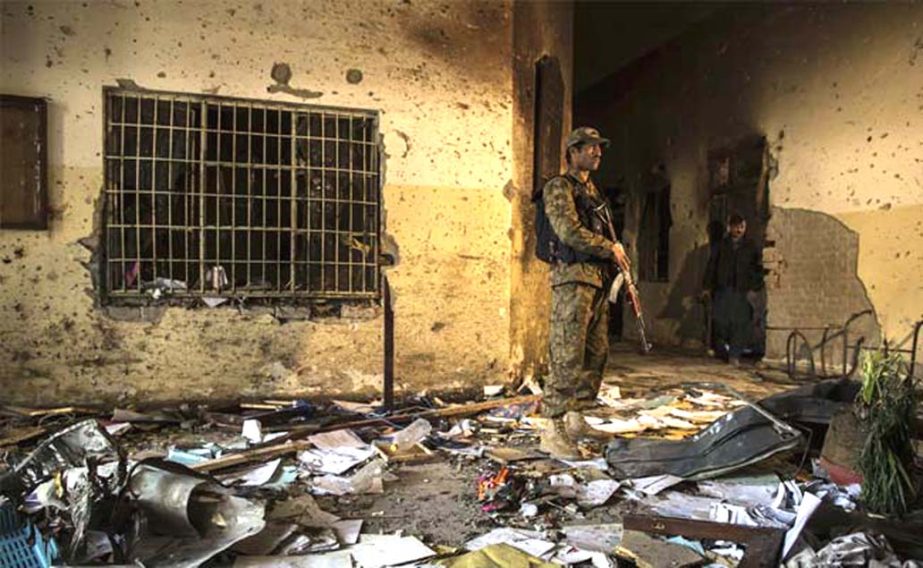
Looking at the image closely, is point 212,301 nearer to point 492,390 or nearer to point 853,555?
point 492,390

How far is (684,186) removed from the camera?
9.72 metres

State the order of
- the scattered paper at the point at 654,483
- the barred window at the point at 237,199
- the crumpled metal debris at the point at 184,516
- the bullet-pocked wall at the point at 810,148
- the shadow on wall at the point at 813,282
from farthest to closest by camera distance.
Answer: the shadow on wall at the point at 813,282 < the bullet-pocked wall at the point at 810,148 < the barred window at the point at 237,199 < the scattered paper at the point at 654,483 < the crumpled metal debris at the point at 184,516

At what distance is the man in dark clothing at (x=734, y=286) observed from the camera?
25.8 feet

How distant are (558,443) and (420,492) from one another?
976 millimetres

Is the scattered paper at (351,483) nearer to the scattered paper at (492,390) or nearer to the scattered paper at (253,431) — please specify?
the scattered paper at (253,431)

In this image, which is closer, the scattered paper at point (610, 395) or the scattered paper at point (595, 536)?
the scattered paper at point (595, 536)

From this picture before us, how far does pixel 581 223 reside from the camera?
3986 mm


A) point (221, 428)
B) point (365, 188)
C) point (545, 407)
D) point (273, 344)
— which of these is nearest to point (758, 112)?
point (365, 188)

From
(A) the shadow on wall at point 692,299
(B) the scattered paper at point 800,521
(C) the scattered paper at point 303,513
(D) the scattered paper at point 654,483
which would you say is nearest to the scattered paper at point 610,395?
(D) the scattered paper at point 654,483

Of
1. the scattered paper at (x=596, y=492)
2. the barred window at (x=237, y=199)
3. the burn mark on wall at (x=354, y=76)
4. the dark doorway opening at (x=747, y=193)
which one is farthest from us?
the dark doorway opening at (x=747, y=193)

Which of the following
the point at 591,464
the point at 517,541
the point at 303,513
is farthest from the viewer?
the point at 591,464

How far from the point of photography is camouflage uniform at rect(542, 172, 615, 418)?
391cm

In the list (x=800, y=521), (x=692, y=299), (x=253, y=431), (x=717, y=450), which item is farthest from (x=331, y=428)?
(x=692, y=299)

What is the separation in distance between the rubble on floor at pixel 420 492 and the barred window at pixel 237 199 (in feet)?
3.46
